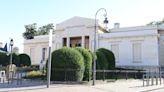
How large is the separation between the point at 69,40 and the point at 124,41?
10217 mm

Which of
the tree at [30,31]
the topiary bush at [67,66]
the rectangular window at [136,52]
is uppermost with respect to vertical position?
the tree at [30,31]

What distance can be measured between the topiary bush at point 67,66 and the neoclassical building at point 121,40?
18330 millimetres

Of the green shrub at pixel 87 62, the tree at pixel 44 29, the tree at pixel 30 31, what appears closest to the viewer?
the green shrub at pixel 87 62

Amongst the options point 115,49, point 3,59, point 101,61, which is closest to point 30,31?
point 3,59

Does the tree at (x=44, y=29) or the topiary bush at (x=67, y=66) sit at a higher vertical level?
the tree at (x=44, y=29)

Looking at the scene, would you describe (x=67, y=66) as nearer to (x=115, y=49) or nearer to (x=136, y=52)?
(x=136, y=52)

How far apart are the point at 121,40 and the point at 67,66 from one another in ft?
64.7

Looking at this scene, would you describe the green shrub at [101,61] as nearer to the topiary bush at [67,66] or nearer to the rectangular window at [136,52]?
the topiary bush at [67,66]

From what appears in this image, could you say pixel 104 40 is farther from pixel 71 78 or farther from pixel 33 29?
pixel 33 29

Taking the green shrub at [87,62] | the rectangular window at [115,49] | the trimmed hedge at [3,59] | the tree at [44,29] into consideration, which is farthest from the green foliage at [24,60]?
the tree at [44,29]

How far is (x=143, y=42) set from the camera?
120 feet

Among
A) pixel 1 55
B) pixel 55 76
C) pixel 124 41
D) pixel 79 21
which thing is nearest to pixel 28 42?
pixel 1 55

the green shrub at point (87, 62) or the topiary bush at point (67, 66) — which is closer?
the topiary bush at point (67, 66)

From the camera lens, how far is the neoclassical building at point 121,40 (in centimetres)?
3603
